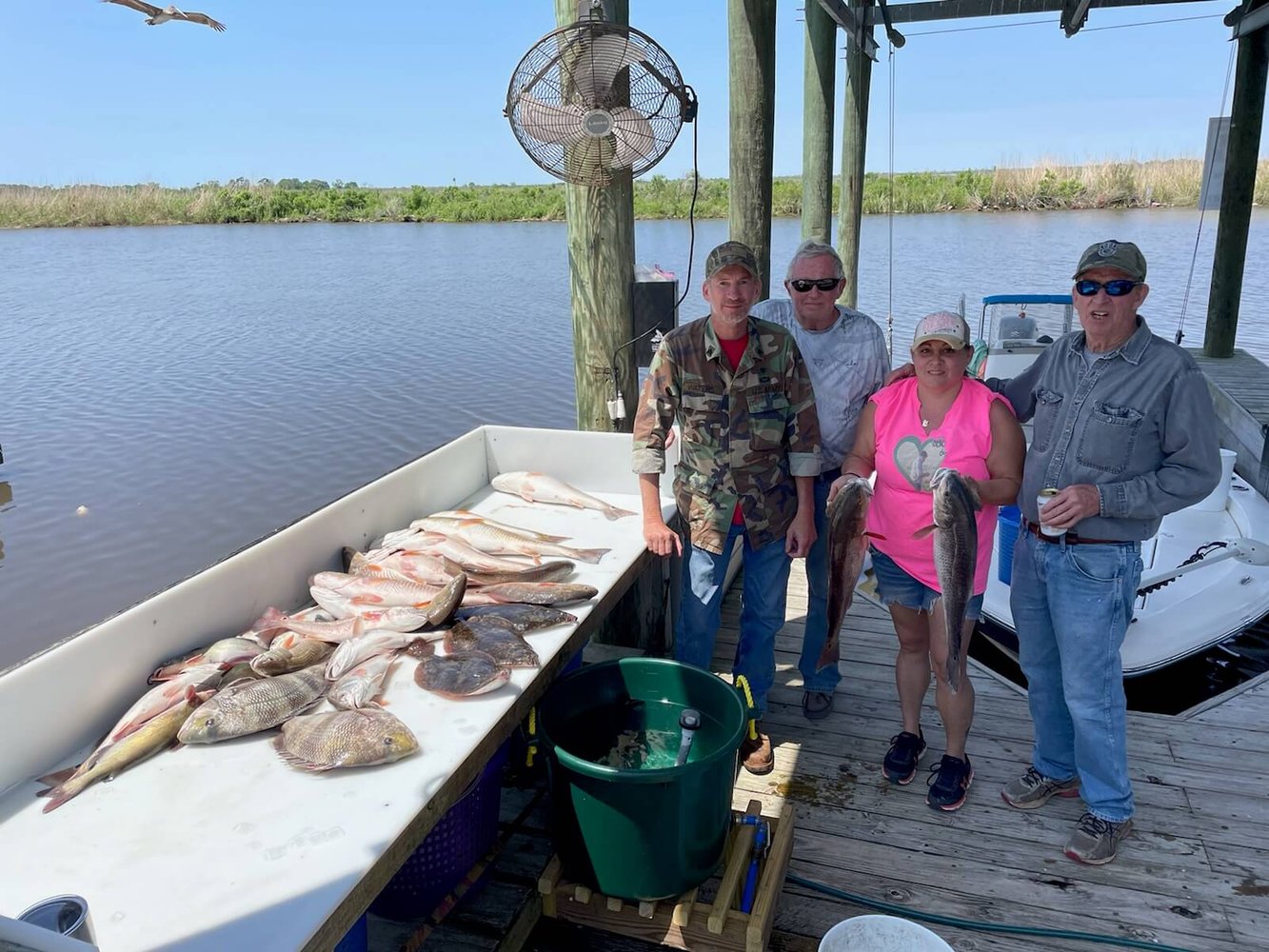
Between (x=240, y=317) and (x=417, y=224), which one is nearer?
(x=240, y=317)

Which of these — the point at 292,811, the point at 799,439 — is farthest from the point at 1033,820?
the point at 292,811

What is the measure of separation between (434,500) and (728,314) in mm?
1908

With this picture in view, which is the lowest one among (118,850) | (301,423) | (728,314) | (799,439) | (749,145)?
(301,423)

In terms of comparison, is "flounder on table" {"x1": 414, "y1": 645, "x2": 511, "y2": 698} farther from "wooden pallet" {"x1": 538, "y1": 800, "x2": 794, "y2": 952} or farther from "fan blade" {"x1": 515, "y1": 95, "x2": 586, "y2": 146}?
"fan blade" {"x1": 515, "y1": 95, "x2": 586, "y2": 146}

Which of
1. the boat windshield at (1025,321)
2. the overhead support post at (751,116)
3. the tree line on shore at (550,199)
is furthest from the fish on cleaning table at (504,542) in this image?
the tree line on shore at (550,199)

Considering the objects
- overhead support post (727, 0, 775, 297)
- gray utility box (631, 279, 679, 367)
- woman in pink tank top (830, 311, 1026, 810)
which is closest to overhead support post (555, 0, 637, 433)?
gray utility box (631, 279, 679, 367)

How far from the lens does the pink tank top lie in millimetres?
2918

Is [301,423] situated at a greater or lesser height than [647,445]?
lesser

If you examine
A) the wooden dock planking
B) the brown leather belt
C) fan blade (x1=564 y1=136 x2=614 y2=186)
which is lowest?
the wooden dock planking

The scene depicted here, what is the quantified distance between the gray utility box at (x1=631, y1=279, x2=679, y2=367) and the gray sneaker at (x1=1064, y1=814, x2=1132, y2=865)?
2.64m

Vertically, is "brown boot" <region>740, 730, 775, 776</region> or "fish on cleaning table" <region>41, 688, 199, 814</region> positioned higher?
"fish on cleaning table" <region>41, 688, 199, 814</region>

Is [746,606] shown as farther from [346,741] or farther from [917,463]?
[346,741]

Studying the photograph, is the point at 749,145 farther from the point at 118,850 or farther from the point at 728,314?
the point at 118,850

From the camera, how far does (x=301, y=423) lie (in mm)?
11344
